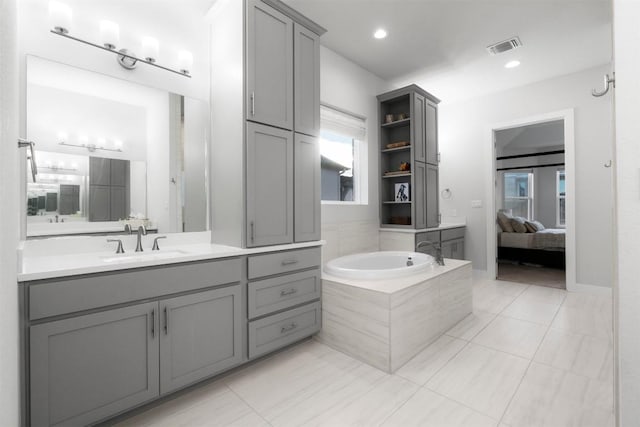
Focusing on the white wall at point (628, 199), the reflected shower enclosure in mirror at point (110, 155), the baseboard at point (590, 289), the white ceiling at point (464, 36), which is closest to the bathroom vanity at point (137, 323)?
the reflected shower enclosure in mirror at point (110, 155)

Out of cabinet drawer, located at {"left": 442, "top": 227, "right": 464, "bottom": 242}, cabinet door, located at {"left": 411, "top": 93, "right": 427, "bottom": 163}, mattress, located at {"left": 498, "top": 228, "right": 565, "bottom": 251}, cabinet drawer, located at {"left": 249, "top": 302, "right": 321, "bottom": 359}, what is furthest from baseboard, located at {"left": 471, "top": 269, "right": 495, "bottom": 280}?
cabinet drawer, located at {"left": 249, "top": 302, "right": 321, "bottom": 359}

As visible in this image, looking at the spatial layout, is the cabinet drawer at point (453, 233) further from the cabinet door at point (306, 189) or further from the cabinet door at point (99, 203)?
the cabinet door at point (99, 203)

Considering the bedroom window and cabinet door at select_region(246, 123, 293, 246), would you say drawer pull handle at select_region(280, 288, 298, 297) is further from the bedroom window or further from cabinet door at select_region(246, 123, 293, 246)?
the bedroom window

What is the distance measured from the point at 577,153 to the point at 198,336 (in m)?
4.66

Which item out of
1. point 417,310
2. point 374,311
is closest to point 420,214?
point 417,310

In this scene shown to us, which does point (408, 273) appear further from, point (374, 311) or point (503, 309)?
point (503, 309)

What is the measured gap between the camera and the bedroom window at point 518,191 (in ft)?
23.0

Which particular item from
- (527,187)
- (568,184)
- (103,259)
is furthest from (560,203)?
(103,259)

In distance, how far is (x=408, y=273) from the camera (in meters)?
2.44

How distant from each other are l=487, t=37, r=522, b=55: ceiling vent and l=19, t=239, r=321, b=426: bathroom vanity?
3134mm

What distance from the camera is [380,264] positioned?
3.30 m

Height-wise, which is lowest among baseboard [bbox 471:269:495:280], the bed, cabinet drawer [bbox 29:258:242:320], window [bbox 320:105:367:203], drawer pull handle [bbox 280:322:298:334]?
baseboard [bbox 471:269:495:280]

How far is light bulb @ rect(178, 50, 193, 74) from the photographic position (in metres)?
2.20

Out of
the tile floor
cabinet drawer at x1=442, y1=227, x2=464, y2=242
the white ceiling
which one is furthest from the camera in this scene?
cabinet drawer at x1=442, y1=227, x2=464, y2=242
